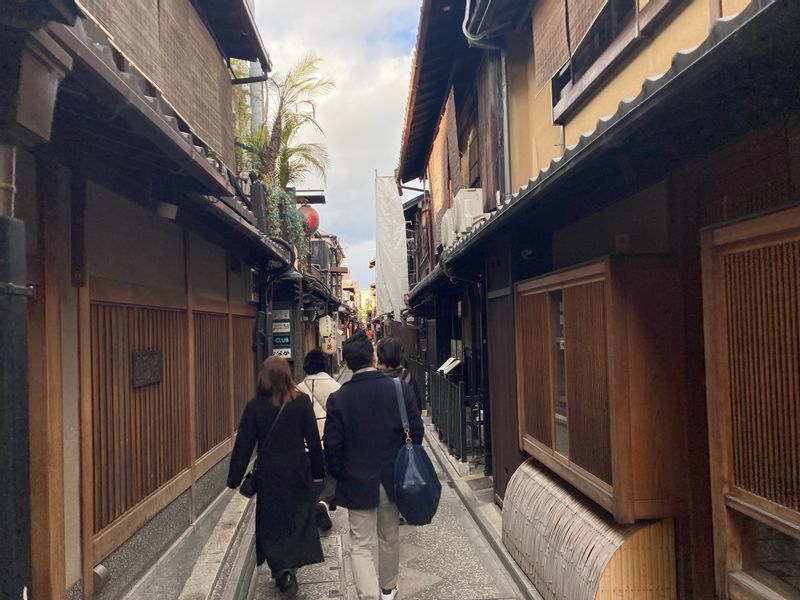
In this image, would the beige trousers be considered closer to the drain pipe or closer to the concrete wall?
the concrete wall

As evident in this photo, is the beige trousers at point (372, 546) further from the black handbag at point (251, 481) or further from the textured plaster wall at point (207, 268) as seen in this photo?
the textured plaster wall at point (207, 268)

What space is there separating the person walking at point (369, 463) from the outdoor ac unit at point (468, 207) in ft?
20.2

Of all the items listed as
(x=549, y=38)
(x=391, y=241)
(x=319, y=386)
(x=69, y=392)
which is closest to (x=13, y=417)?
(x=69, y=392)

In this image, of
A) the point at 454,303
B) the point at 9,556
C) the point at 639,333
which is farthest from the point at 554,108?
the point at 454,303

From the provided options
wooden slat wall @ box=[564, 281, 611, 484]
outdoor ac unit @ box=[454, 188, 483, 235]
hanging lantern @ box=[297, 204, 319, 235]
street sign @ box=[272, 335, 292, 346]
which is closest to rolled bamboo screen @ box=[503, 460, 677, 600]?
wooden slat wall @ box=[564, 281, 611, 484]

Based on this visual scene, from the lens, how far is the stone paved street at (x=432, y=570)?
518 centimetres

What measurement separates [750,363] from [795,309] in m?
0.40

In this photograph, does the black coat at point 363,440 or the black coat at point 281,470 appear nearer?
the black coat at point 363,440

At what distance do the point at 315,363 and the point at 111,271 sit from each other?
94.2 inches

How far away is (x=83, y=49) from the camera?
238 centimetres

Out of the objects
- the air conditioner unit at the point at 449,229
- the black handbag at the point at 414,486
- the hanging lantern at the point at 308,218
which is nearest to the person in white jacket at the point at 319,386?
the black handbag at the point at 414,486

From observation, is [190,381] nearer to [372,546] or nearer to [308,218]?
[372,546]

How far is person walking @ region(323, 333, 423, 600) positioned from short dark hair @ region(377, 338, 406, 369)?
4.73ft

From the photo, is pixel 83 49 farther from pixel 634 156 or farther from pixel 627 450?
pixel 627 450
